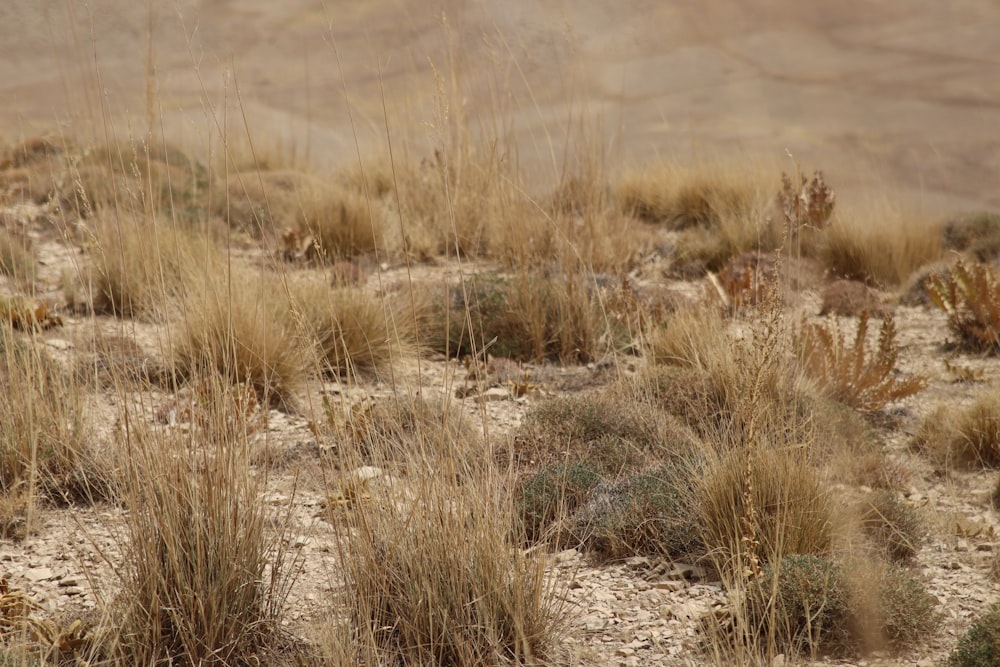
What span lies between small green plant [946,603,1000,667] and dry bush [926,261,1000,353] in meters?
2.81

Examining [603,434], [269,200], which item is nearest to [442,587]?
[603,434]

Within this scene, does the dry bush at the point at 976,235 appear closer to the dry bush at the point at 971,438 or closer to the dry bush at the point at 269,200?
the dry bush at the point at 971,438

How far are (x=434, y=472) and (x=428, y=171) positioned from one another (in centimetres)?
488

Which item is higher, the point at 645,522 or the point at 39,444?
the point at 39,444

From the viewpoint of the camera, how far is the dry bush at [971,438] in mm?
3244

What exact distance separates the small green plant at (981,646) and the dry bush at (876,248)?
4.35 m

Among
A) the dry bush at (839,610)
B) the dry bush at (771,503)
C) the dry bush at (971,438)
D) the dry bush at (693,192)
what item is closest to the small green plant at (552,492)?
the dry bush at (771,503)

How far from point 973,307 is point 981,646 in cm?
300

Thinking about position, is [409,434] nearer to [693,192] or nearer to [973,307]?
[973,307]

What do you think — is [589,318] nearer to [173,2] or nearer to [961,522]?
[961,522]

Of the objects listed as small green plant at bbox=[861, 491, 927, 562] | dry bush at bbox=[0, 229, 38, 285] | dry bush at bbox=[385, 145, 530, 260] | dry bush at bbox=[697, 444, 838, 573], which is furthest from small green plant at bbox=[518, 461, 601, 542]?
dry bush at bbox=[0, 229, 38, 285]

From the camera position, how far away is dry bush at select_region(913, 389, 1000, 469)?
3.24 metres

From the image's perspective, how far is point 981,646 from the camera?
1909mm

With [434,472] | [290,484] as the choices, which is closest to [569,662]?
[434,472]
